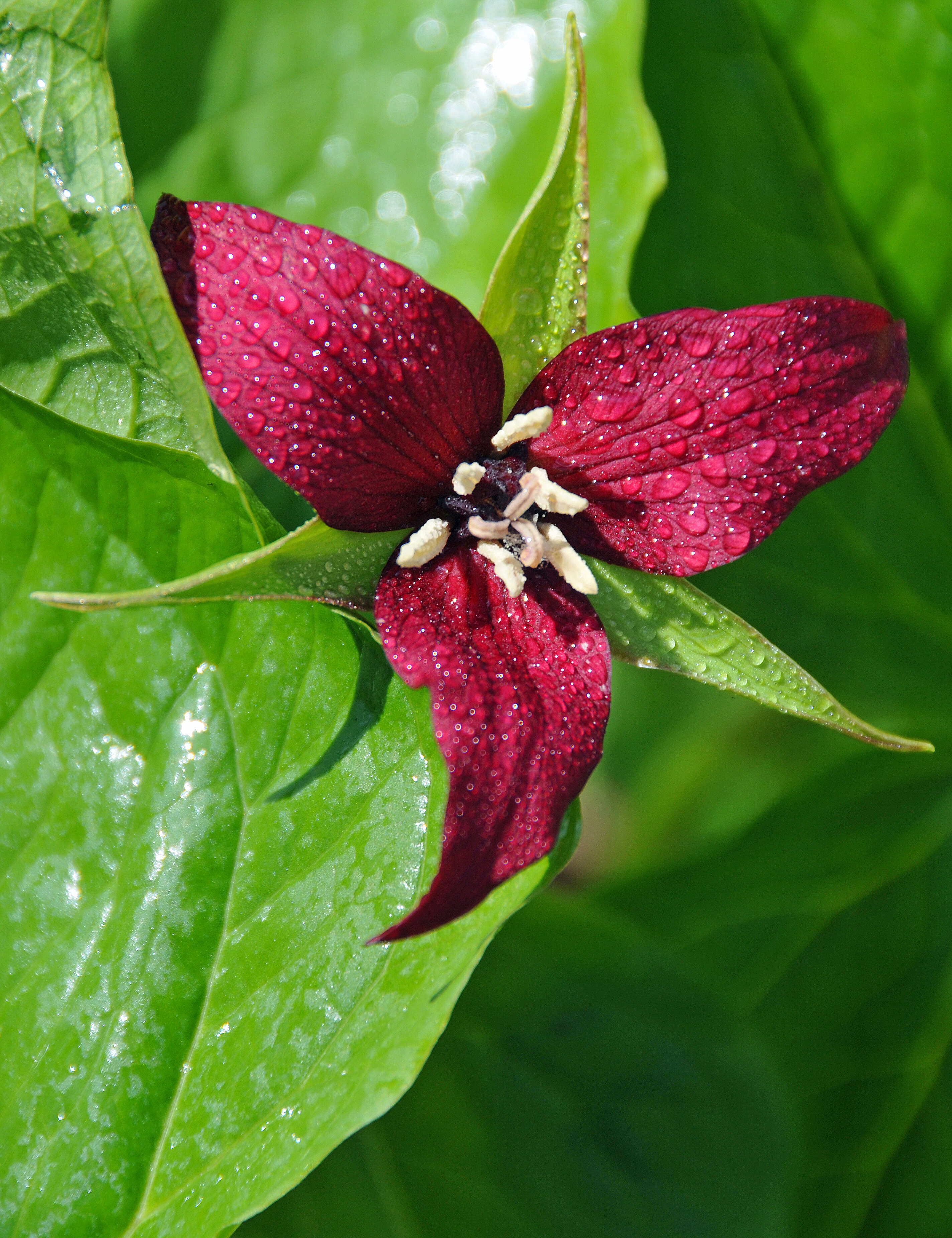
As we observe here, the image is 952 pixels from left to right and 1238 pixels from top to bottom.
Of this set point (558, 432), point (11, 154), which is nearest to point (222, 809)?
point (558, 432)

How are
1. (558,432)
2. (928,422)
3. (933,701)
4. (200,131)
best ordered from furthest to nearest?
1. (933,701)
2. (928,422)
3. (200,131)
4. (558,432)

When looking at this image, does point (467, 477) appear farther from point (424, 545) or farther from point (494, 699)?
point (494, 699)

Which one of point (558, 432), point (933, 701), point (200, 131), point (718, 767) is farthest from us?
point (718, 767)

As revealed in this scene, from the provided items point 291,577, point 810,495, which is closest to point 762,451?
point 291,577

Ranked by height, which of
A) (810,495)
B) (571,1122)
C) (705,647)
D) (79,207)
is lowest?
(571,1122)

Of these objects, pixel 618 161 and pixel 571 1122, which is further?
pixel 571 1122

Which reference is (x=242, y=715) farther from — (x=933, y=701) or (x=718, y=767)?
Result: (x=718, y=767)
